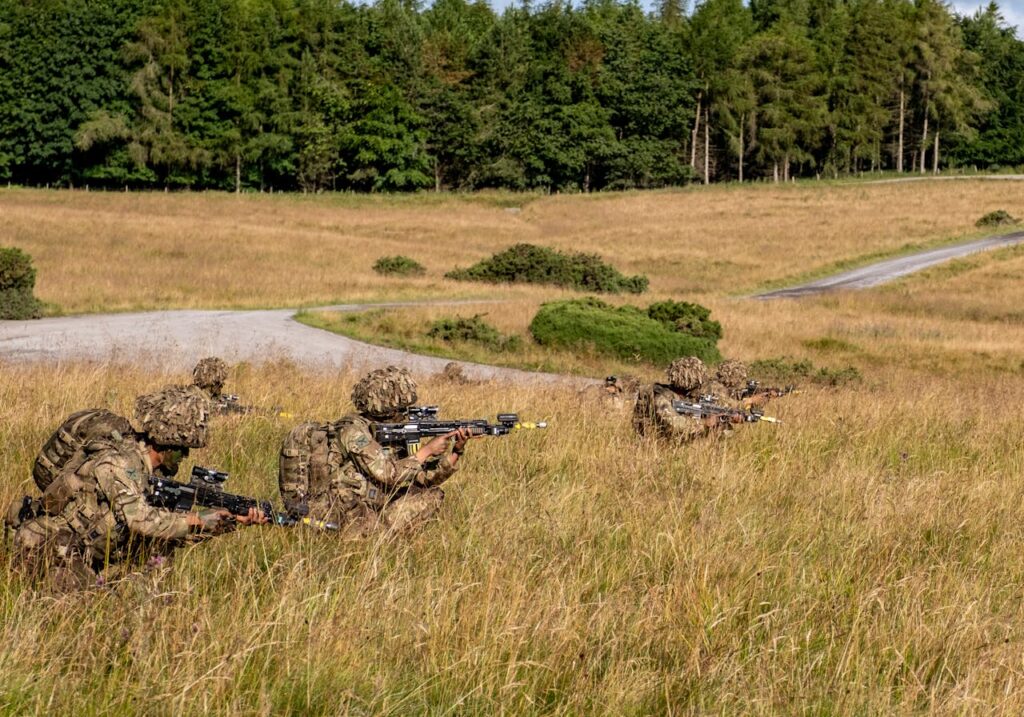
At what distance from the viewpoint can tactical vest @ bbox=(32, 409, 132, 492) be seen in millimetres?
4309

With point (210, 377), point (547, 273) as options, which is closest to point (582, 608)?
point (210, 377)

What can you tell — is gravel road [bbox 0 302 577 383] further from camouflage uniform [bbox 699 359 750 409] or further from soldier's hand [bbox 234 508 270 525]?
soldier's hand [bbox 234 508 270 525]

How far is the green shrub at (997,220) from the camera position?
59.3m

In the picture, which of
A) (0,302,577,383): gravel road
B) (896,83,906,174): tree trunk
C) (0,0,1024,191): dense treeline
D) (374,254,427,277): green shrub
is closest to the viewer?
(0,302,577,383): gravel road

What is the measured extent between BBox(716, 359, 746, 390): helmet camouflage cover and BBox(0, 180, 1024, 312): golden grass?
20204 millimetres

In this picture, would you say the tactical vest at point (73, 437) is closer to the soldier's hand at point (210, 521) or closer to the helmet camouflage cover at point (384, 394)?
the soldier's hand at point (210, 521)

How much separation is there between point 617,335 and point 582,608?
16.5m

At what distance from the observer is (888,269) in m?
46.2

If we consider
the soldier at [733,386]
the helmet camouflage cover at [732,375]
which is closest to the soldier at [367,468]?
the soldier at [733,386]

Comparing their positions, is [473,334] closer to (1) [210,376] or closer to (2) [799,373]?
(2) [799,373]

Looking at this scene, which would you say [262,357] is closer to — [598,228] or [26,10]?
[598,228]

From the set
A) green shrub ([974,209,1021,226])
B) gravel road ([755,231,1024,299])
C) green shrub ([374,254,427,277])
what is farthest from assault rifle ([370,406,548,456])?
green shrub ([974,209,1021,226])

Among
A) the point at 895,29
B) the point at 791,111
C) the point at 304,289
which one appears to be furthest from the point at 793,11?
the point at 304,289

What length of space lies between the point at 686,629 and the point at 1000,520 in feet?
8.82
